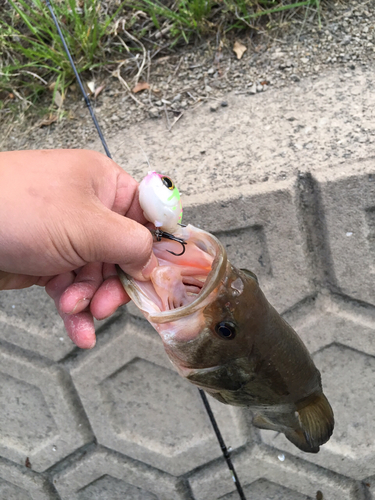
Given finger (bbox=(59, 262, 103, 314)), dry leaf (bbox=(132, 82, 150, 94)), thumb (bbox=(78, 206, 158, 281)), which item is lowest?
finger (bbox=(59, 262, 103, 314))

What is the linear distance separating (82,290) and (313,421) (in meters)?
0.81

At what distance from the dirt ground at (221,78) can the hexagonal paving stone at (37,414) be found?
987mm

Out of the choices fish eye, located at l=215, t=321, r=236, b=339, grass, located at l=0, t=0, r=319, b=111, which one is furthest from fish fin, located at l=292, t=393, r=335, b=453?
grass, located at l=0, t=0, r=319, b=111

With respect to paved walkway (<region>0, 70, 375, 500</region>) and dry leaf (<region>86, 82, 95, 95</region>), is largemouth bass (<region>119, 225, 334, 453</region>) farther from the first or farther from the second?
dry leaf (<region>86, 82, 95, 95</region>)

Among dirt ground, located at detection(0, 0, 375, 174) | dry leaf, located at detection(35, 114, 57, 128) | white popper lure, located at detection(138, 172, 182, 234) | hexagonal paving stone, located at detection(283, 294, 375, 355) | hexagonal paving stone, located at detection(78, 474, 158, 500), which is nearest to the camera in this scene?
white popper lure, located at detection(138, 172, 182, 234)

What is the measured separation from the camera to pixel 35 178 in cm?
118

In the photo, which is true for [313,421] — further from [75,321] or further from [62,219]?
[62,219]

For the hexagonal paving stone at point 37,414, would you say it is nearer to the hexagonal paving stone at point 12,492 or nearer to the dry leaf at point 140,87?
the hexagonal paving stone at point 12,492

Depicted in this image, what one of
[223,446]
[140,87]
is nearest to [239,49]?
[140,87]

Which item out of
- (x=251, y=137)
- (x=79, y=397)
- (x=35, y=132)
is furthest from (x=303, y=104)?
(x=79, y=397)

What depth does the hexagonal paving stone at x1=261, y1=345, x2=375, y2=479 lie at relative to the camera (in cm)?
196

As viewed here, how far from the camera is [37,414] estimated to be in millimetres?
2242

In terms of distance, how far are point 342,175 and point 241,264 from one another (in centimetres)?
48

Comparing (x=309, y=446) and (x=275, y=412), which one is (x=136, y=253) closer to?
(x=275, y=412)
